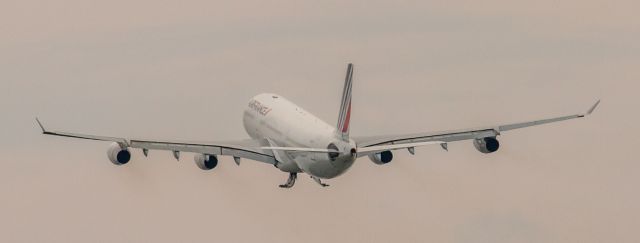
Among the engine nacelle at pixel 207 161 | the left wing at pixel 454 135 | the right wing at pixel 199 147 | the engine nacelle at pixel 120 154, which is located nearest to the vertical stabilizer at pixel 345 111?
the right wing at pixel 199 147

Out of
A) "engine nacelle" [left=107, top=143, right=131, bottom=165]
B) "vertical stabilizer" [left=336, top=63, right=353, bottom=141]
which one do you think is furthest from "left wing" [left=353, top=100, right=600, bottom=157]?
"engine nacelle" [left=107, top=143, right=131, bottom=165]

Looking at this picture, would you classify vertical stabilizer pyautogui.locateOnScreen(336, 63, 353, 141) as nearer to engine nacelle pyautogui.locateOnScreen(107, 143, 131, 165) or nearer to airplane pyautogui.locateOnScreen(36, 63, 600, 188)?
airplane pyautogui.locateOnScreen(36, 63, 600, 188)

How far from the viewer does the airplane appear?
173 metres

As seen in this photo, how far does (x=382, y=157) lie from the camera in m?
185

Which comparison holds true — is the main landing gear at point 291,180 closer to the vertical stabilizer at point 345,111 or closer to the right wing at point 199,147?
the right wing at point 199,147

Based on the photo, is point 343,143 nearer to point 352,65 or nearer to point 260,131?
point 352,65

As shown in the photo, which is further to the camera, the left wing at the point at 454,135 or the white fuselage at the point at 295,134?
the left wing at the point at 454,135

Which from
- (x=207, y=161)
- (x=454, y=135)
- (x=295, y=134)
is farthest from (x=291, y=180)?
(x=454, y=135)

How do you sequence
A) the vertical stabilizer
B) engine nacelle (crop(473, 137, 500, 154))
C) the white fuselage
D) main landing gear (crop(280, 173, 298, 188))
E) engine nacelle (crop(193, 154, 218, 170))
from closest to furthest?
1. the vertical stabilizer
2. the white fuselage
3. main landing gear (crop(280, 173, 298, 188))
4. engine nacelle (crop(193, 154, 218, 170))
5. engine nacelle (crop(473, 137, 500, 154))

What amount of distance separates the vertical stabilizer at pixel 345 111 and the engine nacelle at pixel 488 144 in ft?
55.2

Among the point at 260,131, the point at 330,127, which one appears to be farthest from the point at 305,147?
the point at 260,131

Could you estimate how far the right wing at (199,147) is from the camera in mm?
176875

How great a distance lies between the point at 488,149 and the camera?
186 metres

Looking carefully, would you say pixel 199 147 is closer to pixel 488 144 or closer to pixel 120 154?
pixel 120 154
